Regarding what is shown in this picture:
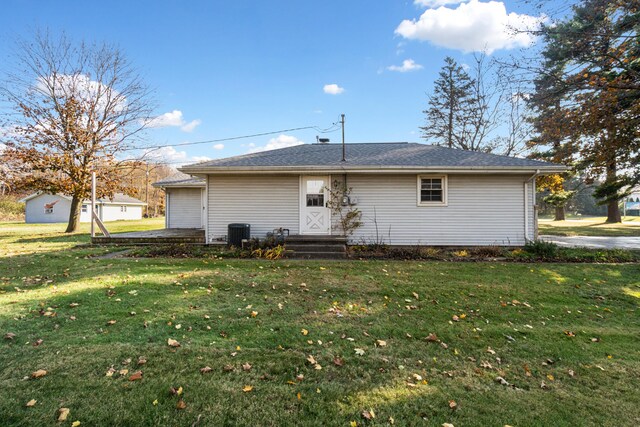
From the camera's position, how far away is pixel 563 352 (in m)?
3.37

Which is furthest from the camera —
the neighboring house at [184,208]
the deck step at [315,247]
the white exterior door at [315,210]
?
the neighboring house at [184,208]

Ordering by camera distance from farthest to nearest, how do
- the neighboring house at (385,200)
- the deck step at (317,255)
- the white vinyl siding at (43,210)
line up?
1. the white vinyl siding at (43,210)
2. the neighboring house at (385,200)
3. the deck step at (317,255)

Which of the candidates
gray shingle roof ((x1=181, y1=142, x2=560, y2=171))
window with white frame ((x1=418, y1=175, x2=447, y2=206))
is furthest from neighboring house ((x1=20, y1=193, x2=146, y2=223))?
window with white frame ((x1=418, y1=175, x2=447, y2=206))

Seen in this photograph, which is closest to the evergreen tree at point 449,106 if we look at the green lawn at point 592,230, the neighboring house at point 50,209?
the green lawn at point 592,230

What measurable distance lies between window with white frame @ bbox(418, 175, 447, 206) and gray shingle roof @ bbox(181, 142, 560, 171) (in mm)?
568

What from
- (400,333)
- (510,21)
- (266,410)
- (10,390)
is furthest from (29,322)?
(510,21)

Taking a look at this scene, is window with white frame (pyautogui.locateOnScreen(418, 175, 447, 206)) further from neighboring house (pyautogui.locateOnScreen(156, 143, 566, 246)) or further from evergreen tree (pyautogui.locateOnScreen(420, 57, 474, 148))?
evergreen tree (pyautogui.locateOnScreen(420, 57, 474, 148))

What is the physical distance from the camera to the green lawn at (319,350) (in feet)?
7.62

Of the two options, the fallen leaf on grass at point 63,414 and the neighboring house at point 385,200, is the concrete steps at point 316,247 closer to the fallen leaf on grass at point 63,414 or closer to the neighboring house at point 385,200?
the neighboring house at point 385,200

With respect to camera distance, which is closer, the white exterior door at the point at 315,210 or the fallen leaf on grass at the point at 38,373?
the fallen leaf on grass at the point at 38,373

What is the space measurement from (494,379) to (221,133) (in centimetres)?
1819

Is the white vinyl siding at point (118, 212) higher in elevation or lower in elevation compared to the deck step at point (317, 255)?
higher

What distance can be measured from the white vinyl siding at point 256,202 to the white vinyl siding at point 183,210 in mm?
5877

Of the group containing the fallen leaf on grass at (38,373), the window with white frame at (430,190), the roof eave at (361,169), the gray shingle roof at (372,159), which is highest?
the gray shingle roof at (372,159)
